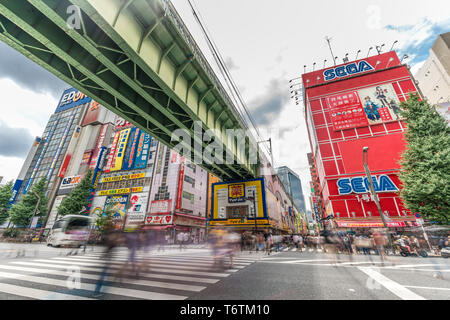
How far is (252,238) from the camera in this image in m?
19.0

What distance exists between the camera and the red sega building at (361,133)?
20.7 m

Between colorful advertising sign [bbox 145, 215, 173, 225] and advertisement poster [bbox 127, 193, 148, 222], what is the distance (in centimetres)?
193

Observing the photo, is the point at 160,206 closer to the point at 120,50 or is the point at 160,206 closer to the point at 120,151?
the point at 120,151

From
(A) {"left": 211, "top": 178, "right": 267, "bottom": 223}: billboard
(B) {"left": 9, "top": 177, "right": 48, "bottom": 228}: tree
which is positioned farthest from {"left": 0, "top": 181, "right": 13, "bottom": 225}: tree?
(A) {"left": 211, "top": 178, "right": 267, "bottom": 223}: billboard

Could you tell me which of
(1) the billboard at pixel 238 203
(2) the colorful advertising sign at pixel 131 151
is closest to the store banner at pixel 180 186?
(1) the billboard at pixel 238 203

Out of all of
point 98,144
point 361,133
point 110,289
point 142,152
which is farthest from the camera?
point 98,144

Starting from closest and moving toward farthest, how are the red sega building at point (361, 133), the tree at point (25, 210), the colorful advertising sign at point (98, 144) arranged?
1. the red sega building at point (361, 133)
2. the tree at point (25, 210)
3. the colorful advertising sign at point (98, 144)

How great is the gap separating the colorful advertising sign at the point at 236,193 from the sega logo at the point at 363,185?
12557 millimetres

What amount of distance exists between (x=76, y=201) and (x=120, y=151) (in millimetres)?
13350

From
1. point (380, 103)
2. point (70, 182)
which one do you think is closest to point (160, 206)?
point (70, 182)

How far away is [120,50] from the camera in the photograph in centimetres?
679

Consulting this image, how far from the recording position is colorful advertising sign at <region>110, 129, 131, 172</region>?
134 feet

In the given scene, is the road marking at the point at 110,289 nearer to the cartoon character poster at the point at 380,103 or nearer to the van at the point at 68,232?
the van at the point at 68,232
